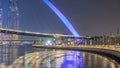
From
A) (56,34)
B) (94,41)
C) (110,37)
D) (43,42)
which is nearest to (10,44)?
(43,42)

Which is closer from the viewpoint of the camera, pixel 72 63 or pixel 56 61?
pixel 72 63

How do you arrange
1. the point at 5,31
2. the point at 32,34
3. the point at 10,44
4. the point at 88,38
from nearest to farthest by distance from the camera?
the point at 5,31 < the point at 32,34 < the point at 88,38 < the point at 10,44

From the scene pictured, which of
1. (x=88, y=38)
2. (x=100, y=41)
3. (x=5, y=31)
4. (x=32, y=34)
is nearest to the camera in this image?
(x=5, y=31)

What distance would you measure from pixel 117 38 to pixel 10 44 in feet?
188

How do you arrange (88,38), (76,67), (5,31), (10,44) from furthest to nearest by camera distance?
(10,44) → (88,38) → (5,31) → (76,67)

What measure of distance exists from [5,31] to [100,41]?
32820 mm

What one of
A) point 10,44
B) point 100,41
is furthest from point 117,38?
point 10,44

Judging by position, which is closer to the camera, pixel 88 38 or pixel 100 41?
pixel 100 41

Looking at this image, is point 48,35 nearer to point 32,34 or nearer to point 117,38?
point 32,34

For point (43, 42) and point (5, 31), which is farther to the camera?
point (43, 42)

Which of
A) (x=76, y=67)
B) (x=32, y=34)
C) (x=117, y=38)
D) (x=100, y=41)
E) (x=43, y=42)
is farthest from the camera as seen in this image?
(x=43, y=42)

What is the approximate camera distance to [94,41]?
113m

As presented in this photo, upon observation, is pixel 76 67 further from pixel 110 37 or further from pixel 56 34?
pixel 56 34

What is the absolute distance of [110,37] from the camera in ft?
325
